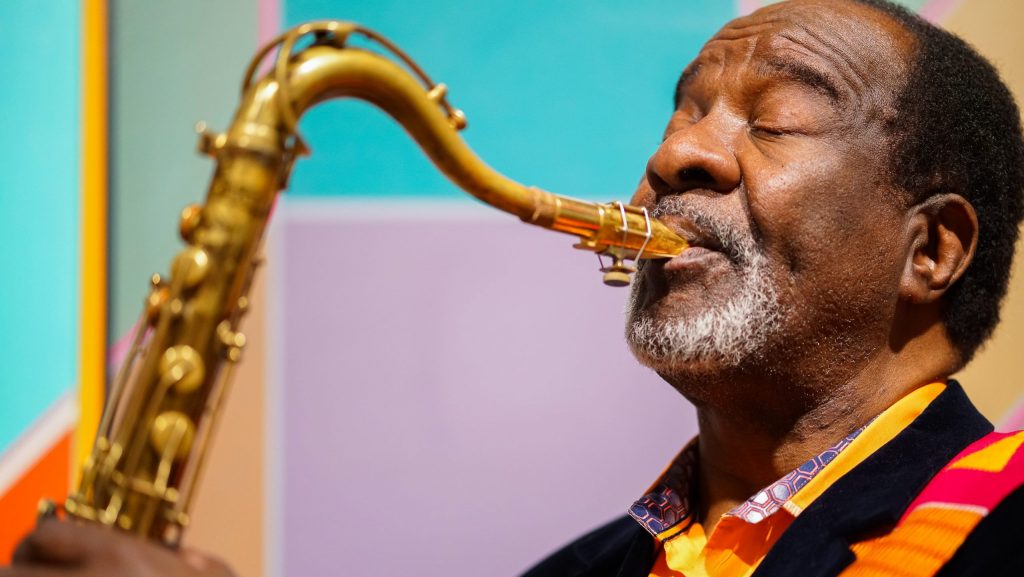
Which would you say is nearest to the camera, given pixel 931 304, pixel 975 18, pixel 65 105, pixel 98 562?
pixel 98 562

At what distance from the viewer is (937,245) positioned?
39.9 inches

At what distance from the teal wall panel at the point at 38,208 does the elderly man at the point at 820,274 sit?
999 mm

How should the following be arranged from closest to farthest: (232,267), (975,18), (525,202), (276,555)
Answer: (232,267) < (525,202) < (975,18) < (276,555)

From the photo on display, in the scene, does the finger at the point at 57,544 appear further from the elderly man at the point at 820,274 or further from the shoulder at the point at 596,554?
the shoulder at the point at 596,554

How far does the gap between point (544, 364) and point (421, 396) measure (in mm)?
193

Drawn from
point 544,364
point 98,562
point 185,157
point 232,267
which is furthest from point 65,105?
point 98,562

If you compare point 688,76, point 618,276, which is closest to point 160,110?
point 688,76

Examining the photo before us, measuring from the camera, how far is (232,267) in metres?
0.73

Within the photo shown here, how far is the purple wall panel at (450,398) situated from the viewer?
58.8 inches

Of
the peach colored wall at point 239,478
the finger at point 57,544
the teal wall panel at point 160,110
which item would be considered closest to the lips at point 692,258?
the finger at point 57,544

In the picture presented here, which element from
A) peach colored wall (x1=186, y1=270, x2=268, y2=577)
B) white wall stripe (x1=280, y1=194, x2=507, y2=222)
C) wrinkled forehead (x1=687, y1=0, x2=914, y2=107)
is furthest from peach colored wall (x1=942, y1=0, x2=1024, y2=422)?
peach colored wall (x1=186, y1=270, x2=268, y2=577)

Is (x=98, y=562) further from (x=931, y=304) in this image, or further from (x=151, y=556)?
(x=931, y=304)

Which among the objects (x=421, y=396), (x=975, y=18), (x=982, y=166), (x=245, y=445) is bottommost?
(x=245, y=445)

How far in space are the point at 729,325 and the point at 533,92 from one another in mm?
722
